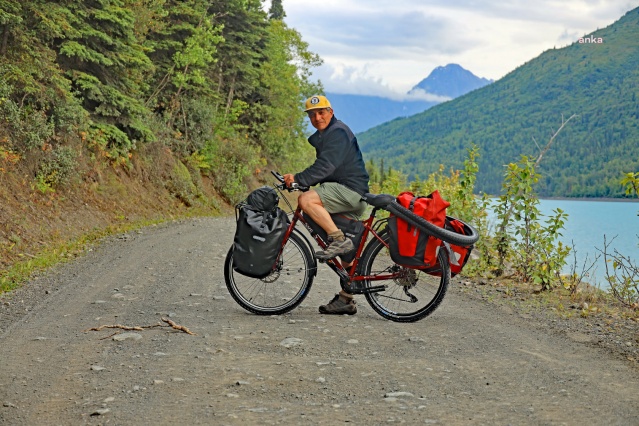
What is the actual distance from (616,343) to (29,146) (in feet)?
47.2

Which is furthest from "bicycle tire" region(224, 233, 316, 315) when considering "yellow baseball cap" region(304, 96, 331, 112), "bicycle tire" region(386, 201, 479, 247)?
"yellow baseball cap" region(304, 96, 331, 112)

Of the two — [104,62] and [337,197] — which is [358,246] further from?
[104,62]

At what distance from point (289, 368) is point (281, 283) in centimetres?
234

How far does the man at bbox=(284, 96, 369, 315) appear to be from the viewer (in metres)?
7.34

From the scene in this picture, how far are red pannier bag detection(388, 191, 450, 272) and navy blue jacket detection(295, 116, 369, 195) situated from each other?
1.97 feet

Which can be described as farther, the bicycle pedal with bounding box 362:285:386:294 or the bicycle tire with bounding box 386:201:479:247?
the bicycle pedal with bounding box 362:285:386:294

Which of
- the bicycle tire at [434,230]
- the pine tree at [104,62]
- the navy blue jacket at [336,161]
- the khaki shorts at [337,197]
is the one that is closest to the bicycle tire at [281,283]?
the khaki shorts at [337,197]

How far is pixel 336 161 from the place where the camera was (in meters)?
7.35

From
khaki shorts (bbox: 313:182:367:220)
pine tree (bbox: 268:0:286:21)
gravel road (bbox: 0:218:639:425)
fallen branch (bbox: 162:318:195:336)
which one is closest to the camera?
gravel road (bbox: 0:218:639:425)

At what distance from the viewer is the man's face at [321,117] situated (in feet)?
24.1

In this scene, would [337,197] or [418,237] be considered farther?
[337,197]

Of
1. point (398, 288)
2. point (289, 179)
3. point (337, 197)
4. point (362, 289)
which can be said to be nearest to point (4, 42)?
point (289, 179)

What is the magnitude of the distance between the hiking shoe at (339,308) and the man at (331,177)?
67 centimetres

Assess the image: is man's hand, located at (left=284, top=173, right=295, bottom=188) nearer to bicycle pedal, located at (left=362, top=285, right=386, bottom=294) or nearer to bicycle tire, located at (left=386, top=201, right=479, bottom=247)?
bicycle tire, located at (left=386, top=201, right=479, bottom=247)
